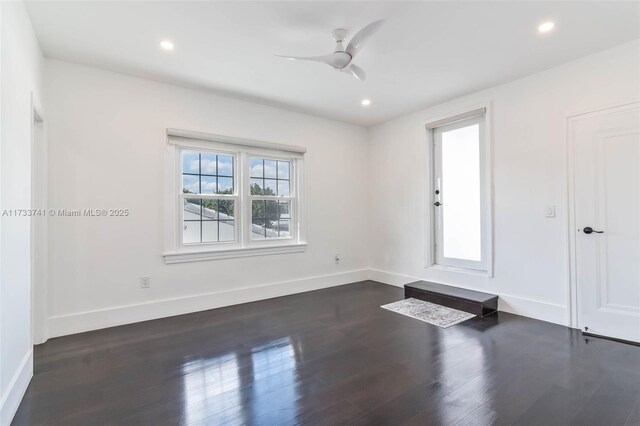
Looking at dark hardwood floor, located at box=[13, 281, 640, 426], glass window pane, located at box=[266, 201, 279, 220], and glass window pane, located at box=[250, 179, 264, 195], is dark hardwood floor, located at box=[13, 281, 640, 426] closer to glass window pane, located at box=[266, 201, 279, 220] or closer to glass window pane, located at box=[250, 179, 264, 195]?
glass window pane, located at box=[266, 201, 279, 220]

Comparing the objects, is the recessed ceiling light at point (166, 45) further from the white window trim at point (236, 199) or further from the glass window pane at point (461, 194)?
the glass window pane at point (461, 194)

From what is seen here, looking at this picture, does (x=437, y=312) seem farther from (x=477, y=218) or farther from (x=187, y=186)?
(x=187, y=186)

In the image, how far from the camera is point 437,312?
3656 millimetres

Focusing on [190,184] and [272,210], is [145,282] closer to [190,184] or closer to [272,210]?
[190,184]

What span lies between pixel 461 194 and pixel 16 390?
4751 millimetres

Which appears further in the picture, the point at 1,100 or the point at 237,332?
the point at 237,332

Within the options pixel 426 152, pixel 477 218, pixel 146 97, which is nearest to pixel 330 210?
pixel 426 152

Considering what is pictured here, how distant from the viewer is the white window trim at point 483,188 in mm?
3832

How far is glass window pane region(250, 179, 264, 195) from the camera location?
4379 millimetres

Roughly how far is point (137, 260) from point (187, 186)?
40.9 inches

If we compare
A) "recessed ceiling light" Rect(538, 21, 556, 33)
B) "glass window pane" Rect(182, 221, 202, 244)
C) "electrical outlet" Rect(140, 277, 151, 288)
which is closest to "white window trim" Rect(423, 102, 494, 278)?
"recessed ceiling light" Rect(538, 21, 556, 33)

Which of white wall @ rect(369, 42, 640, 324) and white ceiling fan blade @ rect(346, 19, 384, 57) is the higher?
white ceiling fan blade @ rect(346, 19, 384, 57)

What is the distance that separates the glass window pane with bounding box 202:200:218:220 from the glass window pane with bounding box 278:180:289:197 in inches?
39.8

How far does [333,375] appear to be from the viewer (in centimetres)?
226
